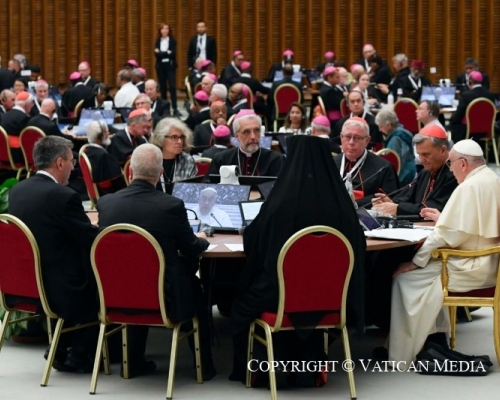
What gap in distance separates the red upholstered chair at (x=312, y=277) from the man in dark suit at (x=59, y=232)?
102cm

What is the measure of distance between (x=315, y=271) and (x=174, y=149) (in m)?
2.82

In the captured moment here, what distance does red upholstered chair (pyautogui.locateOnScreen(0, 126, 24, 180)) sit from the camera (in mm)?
12242

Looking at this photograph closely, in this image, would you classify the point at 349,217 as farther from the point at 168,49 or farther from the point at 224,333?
the point at 168,49

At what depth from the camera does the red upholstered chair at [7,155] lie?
482 inches

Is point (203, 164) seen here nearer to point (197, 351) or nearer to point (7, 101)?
point (197, 351)

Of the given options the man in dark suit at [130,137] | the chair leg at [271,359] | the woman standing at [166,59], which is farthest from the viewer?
A: the woman standing at [166,59]

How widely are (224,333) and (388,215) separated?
4.21ft

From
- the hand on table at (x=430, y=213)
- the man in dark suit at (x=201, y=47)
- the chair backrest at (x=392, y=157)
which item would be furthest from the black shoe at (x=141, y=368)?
the man in dark suit at (x=201, y=47)

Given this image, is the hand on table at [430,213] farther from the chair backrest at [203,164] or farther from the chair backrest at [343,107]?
the chair backrest at [343,107]

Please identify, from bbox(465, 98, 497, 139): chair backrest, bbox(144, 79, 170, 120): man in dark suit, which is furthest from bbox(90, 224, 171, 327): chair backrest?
bbox(465, 98, 497, 139): chair backrest

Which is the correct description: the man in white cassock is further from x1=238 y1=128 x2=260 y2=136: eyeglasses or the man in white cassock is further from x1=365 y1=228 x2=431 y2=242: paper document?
x1=238 y1=128 x2=260 y2=136: eyeglasses

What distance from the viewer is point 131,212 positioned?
5.69 meters

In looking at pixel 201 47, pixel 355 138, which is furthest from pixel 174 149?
pixel 201 47

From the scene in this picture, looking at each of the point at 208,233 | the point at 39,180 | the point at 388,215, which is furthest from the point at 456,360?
the point at 39,180
